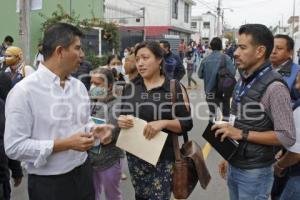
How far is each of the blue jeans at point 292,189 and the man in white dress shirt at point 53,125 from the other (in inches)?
58.8

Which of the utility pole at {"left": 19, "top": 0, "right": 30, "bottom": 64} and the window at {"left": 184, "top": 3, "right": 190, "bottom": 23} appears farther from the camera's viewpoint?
the window at {"left": 184, "top": 3, "right": 190, "bottom": 23}

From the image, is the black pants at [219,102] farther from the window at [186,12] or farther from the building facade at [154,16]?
the window at [186,12]

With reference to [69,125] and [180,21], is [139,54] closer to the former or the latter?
[69,125]

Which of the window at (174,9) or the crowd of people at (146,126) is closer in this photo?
the crowd of people at (146,126)

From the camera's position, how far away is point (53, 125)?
2363 millimetres

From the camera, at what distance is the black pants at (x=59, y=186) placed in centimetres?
241

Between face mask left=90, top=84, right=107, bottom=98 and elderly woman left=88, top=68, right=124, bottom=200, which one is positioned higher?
face mask left=90, top=84, right=107, bottom=98

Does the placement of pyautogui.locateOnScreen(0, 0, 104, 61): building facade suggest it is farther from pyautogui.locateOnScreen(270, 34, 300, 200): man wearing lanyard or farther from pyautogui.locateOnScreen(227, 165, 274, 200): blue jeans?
pyautogui.locateOnScreen(227, 165, 274, 200): blue jeans

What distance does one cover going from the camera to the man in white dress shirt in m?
2.24

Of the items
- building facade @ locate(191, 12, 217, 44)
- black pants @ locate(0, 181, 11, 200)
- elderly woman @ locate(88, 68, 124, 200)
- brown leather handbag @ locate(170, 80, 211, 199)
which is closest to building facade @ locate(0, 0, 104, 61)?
elderly woman @ locate(88, 68, 124, 200)

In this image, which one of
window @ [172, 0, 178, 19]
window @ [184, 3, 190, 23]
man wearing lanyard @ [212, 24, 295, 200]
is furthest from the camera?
window @ [184, 3, 190, 23]

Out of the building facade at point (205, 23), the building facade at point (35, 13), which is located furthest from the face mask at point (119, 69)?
the building facade at point (205, 23)

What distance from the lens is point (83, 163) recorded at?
8.60ft

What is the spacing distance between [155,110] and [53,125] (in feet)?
3.16
